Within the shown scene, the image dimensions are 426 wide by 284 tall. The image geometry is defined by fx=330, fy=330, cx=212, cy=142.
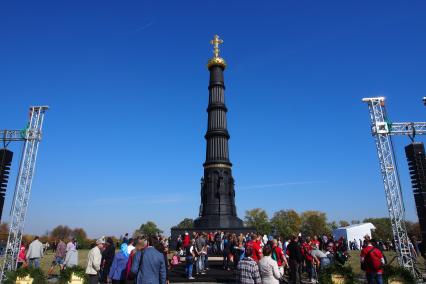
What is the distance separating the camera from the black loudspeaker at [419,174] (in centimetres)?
1483

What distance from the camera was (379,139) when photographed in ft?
56.4

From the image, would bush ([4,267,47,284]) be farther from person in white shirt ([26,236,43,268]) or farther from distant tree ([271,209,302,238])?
distant tree ([271,209,302,238])

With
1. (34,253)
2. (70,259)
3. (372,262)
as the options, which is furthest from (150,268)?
(34,253)

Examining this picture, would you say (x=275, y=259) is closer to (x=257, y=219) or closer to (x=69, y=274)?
(x=69, y=274)

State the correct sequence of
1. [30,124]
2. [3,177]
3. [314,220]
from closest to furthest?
[3,177], [30,124], [314,220]

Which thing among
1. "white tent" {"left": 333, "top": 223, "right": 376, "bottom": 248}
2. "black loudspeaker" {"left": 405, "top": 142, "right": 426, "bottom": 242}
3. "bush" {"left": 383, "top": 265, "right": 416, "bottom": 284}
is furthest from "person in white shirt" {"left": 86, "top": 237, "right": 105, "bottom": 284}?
"white tent" {"left": 333, "top": 223, "right": 376, "bottom": 248}

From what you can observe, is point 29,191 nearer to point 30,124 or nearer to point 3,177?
point 3,177

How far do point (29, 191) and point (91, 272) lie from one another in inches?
341

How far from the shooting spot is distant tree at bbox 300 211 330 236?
97.2m

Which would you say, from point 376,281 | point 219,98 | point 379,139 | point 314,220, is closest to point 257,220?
point 314,220

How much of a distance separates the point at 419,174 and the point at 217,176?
52.8ft

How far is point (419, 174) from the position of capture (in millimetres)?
15250

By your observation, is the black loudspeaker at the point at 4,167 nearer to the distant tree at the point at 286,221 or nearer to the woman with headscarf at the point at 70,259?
the woman with headscarf at the point at 70,259

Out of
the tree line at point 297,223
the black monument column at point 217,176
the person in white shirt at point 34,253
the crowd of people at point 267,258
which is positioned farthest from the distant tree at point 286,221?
the person in white shirt at point 34,253
